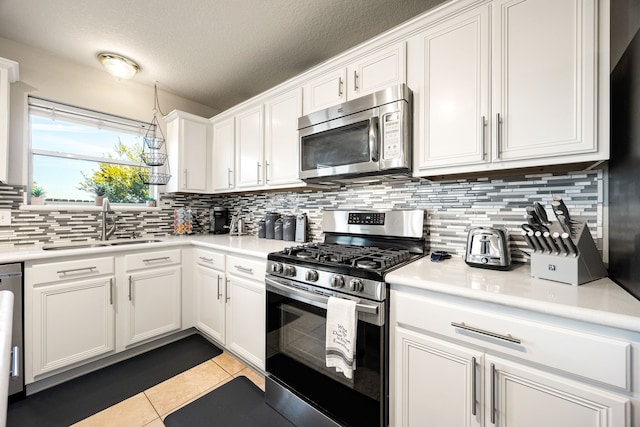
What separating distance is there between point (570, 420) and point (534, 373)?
0.47 ft

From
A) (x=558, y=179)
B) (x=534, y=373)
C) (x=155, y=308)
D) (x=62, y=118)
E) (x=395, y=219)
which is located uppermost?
(x=62, y=118)

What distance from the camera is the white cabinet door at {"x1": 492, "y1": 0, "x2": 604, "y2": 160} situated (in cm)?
104

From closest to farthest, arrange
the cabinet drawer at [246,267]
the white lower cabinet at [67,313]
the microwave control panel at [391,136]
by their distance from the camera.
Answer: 1. the microwave control panel at [391,136]
2. the white lower cabinet at [67,313]
3. the cabinet drawer at [246,267]

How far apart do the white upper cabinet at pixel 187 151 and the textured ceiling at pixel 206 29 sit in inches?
18.6

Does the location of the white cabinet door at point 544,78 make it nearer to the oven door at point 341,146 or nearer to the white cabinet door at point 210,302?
the oven door at point 341,146

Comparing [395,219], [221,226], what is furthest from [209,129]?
[395,219]

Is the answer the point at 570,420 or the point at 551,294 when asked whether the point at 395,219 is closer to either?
the point at 551,294

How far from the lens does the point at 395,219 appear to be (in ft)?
5.82

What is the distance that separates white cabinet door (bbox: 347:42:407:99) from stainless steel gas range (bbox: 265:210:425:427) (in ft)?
2.62

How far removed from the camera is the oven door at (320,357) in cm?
120

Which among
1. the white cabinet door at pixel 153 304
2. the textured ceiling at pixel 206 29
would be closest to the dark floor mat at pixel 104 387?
the white cabinet door at pixel 153 304

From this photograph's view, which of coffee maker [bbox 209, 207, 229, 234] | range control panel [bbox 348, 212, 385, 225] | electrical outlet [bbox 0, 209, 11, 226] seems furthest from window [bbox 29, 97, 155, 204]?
range control panel [bbox 348, 212, 385, 225]

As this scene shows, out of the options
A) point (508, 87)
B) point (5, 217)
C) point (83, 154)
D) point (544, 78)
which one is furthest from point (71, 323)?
point (544, 78)

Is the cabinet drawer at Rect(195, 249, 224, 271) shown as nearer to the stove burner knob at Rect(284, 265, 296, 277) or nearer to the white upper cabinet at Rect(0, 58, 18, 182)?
the stove burner knob at Rect(284, 265, 296, 277)
